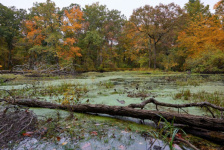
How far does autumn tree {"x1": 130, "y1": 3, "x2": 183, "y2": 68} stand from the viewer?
1570cm

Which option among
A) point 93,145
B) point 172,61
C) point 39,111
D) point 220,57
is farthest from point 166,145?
point 172,61

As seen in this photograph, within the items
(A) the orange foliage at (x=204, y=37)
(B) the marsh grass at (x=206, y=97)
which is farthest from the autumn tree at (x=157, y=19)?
(B) the marsh grass at (x=206, y=97)

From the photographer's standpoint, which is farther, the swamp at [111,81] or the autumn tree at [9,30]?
the autumn tree at [9,30]

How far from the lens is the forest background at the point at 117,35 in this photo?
14867 mm

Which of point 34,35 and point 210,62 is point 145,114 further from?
point 34,35

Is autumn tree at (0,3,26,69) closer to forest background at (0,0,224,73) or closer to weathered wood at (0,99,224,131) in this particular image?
forest background at (0,0,224,73)

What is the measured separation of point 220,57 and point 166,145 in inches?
521

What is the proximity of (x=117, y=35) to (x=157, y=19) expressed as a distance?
28.1 feet

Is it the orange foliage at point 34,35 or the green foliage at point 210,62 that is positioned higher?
the orange foliage at point 34,35

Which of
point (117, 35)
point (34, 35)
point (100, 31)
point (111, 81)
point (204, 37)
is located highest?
point (100, 31)

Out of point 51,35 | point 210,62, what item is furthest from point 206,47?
point 51,35

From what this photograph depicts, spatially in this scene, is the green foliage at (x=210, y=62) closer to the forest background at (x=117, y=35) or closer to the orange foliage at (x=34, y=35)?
the forest background at (x=117, y=35)

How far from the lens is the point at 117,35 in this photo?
76.8 ft

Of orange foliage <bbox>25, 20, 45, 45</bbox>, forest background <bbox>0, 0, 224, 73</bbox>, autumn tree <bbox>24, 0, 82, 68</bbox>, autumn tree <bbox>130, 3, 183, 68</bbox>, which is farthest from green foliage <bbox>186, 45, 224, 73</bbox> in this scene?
orange foliage <bbox>25, 20, 45, 45</bbox>
